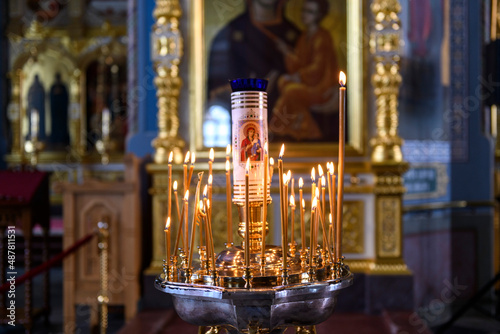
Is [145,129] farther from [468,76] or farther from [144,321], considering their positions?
[468,76]

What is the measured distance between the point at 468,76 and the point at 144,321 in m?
3.49

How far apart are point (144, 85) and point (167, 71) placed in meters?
0.31

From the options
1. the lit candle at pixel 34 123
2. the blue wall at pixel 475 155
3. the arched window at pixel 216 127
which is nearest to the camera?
the arched window at pixel 216 127

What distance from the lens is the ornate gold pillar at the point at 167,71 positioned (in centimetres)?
464

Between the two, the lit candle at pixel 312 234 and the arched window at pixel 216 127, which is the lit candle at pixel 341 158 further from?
the arched window at pixel 216 127

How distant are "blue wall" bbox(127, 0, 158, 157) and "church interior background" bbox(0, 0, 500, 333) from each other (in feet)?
0.04

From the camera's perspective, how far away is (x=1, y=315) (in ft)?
14.2

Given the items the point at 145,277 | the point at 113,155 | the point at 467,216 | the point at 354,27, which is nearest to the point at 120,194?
the point at 145,277

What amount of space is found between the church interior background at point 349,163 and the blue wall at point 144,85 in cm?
1

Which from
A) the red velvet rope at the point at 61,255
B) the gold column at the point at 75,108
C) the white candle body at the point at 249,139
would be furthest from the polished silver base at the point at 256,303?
the gold column at the point at 75,108

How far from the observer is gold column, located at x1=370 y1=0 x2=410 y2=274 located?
454cm

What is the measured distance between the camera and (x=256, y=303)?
164cm

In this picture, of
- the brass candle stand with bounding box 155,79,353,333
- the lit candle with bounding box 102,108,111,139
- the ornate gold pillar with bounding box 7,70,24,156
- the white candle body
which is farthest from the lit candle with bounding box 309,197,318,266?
the ornate gold pillar with bounding box 7,70,24,156

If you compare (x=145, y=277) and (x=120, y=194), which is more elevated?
(x=120, y=194)
